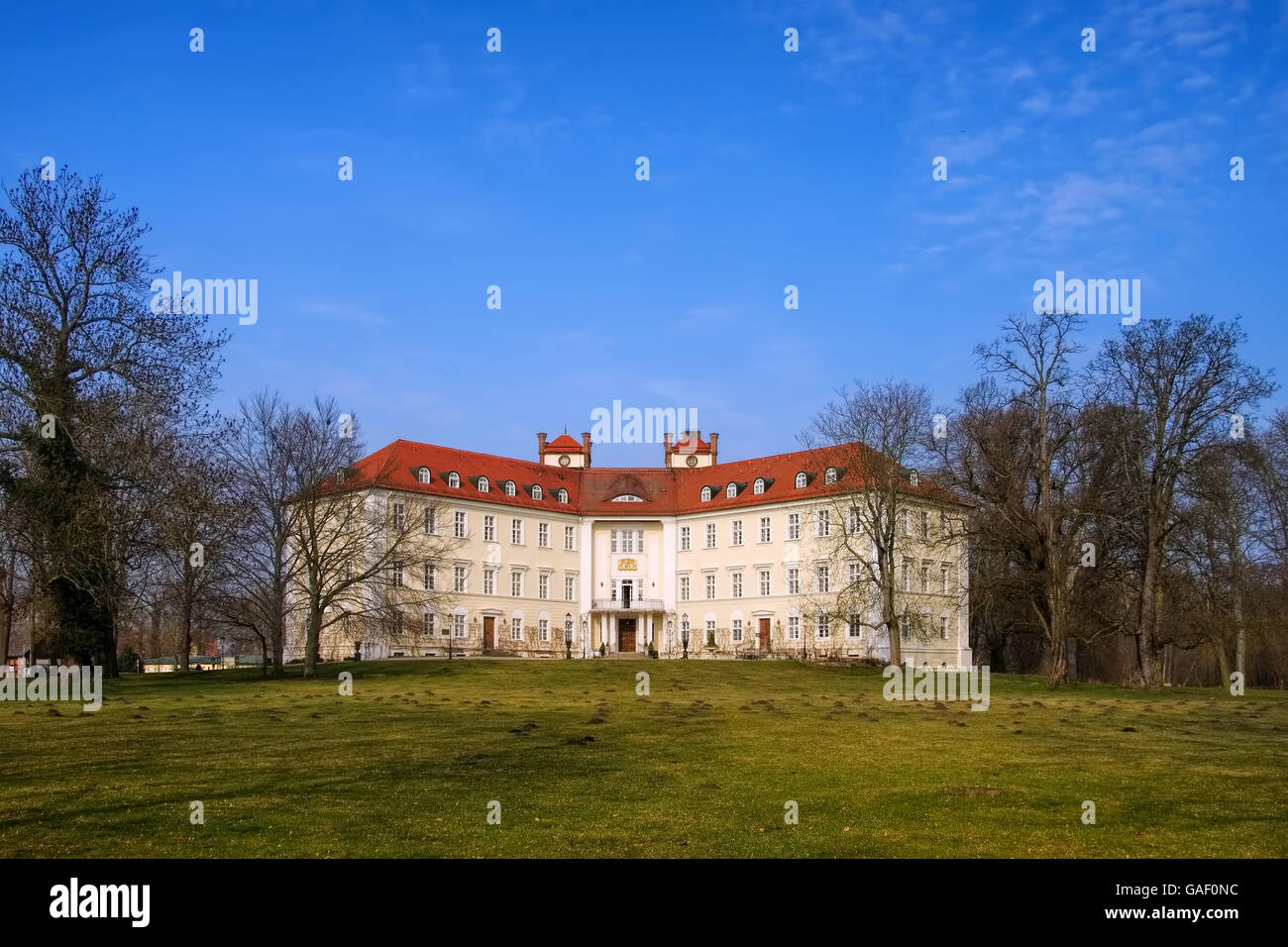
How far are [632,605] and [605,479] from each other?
8960mm

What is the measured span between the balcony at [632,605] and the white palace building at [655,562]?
0.12 m

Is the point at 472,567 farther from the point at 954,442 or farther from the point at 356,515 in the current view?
the point at 954,442

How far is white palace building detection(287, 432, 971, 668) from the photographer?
60125 millimetres

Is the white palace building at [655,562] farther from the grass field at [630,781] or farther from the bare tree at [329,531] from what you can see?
the grass field at [630,781]

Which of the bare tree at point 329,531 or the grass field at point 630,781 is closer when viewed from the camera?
the grass field at point 630,781

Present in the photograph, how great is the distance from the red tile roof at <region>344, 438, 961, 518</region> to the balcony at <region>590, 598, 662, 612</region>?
5431 millimetres

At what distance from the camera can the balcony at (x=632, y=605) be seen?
7250 centimetres

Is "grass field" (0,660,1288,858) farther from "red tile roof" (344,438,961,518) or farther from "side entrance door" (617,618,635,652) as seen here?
"side entrance door" (617,618,635,652)

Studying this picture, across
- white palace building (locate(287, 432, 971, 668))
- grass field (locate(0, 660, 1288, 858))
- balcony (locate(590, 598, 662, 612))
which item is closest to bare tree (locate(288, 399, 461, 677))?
white palace building (locate(287, 432, 971, 668))

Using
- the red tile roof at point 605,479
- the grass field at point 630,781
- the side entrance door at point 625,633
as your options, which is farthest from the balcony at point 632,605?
the grass field at point 630,781

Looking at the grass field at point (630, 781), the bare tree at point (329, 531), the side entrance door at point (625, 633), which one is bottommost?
the side entrance door at point (625, 633)

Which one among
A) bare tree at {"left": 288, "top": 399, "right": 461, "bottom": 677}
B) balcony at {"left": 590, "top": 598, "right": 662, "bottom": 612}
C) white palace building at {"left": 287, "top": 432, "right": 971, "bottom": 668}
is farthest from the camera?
balcony at {"left": 590, "top": 598, "right": 662, "bottom": 612}

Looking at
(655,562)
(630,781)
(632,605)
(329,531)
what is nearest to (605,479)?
(655,562)
